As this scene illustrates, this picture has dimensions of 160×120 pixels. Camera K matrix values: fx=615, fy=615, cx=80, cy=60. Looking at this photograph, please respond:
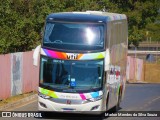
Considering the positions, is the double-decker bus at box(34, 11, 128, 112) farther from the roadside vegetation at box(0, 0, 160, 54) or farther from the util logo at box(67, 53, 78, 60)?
the roadside vegetation at box(0, 0, 160, 54)

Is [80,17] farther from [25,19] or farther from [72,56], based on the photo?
[25,19]

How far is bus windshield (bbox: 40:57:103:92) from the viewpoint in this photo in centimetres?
2000

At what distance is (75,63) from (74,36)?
0.94 metres

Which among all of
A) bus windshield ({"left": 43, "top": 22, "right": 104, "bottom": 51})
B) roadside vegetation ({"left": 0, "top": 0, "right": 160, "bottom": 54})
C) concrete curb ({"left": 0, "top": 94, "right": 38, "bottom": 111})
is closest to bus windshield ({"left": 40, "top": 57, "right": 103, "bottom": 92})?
bus windshield ({"left": 43, "top": 22, "right": 104, "bottom": 51})

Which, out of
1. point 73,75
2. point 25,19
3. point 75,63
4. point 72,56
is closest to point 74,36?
point 72,56

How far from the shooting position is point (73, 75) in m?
20.1

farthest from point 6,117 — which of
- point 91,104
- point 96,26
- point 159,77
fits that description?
point 159,77

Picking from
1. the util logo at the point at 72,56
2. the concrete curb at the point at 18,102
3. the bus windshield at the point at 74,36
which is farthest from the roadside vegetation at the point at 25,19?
the util logo at the point at 72,56

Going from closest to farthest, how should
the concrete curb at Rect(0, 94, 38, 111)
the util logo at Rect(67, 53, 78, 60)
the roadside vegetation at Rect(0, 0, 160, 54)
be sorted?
1. the util logo at Rect(67, 53, 78, 60)
2. the concrete curb at Rect(0, 94, 38, 111)
3. the roadside vegetation at Rect(0, 0, 160, 54)

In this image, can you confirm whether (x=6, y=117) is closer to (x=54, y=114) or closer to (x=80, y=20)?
(x=54, y=114)

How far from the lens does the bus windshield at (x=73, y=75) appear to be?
787 inches

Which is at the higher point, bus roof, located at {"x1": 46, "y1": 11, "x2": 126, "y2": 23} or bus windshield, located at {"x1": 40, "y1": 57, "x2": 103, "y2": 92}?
bus roof, located at {"x1": 46, "y1": 11, "x2": 126, "y2": 23}

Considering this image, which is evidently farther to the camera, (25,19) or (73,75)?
(25,19)

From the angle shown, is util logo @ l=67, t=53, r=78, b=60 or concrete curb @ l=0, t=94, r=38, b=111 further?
concrete curb @ l=0, t=94, r=38, b=111
